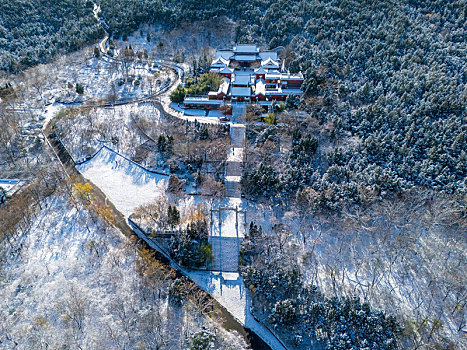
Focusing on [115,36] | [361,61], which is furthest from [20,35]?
[361,61]

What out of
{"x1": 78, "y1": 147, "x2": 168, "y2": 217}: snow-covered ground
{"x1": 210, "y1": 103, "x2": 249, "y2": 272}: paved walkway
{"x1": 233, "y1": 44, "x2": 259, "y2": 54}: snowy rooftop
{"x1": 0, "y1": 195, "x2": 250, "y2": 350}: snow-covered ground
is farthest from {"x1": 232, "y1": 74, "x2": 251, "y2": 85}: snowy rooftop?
{"x1": 0, "y1": 195, "x2": 250, "y2": 350}: snow-covered ground

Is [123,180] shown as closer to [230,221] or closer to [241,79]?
[230,221]

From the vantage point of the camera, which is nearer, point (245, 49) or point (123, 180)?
point (123, 180)

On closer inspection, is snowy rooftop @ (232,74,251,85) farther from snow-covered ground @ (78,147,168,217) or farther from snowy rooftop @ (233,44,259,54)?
snow-covered ground @ (78,147,168,217)

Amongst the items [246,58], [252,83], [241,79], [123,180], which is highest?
[246,58]

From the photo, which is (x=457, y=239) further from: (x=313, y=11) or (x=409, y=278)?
(x=313, y=11)

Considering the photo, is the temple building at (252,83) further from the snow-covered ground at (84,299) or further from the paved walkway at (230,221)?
the snow-covered ground at (84,299)

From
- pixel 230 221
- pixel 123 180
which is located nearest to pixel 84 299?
pixel 230 221
